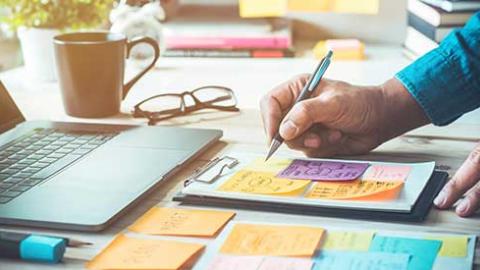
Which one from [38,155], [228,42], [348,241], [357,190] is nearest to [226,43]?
[228,42]

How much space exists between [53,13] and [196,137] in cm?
56

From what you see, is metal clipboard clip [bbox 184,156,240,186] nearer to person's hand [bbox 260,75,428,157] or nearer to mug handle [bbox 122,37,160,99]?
person's hand [bbox 260,75,428,157]

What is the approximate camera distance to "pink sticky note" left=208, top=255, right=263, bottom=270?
2.03 ft

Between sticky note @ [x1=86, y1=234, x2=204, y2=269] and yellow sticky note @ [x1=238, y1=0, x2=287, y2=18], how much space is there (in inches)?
43.2

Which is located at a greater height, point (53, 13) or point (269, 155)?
point (53, 13)

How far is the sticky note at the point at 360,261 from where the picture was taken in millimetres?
612

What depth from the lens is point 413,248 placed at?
2.12 ft

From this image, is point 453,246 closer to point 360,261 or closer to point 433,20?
point 360,261

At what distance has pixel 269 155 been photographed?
35.8 inches

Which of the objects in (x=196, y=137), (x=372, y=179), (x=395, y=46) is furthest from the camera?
(x=395, y=46)

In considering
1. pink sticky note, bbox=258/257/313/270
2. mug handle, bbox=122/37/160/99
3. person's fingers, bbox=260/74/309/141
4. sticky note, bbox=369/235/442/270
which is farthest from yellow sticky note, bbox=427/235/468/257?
mug handle, bbox=122/37/160/99

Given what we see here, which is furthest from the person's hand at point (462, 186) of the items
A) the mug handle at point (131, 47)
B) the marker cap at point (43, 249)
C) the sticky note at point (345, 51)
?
the sticky note at point (345, 51)

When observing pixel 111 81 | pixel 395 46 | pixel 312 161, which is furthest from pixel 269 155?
pixel 395 46

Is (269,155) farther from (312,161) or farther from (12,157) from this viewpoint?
(12,157)
